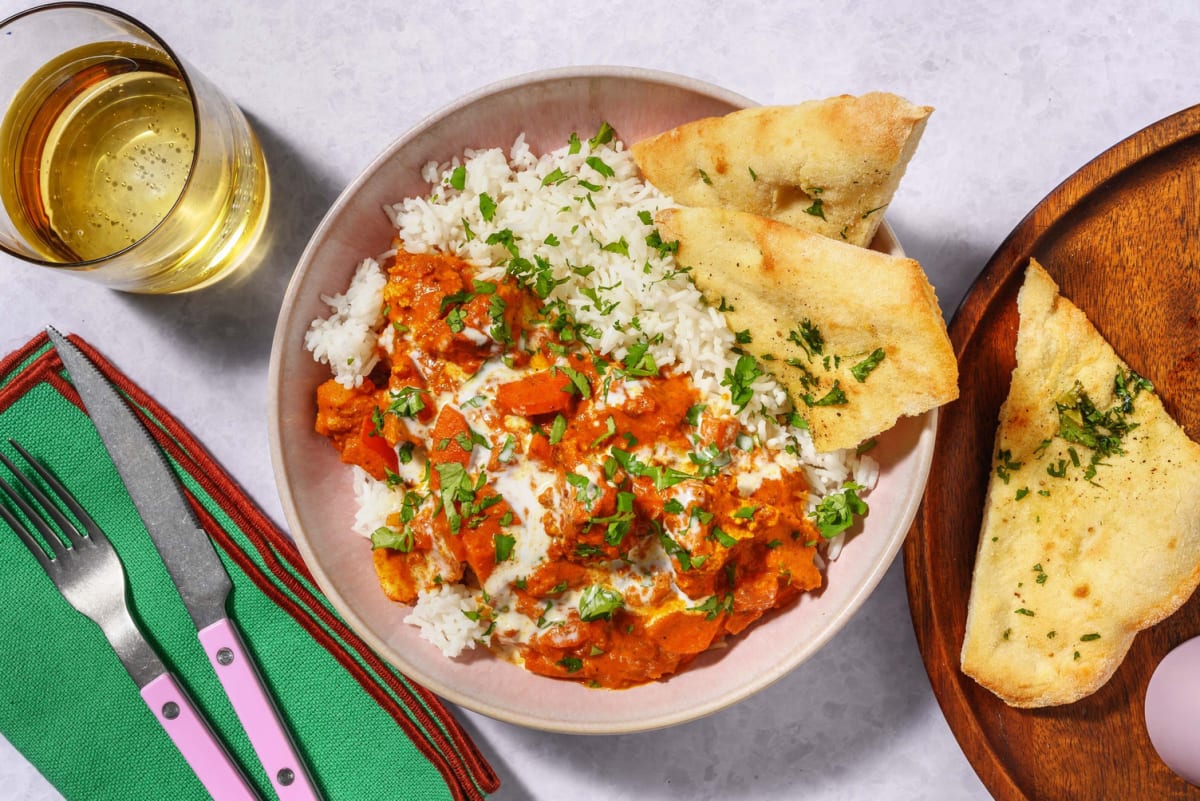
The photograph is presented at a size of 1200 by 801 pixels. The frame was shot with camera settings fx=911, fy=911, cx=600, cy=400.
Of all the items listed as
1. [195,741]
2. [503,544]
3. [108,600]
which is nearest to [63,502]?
[108,600]

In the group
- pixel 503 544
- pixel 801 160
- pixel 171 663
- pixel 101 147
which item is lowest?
pixel 171 663

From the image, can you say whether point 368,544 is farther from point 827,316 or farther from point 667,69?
point 667,69

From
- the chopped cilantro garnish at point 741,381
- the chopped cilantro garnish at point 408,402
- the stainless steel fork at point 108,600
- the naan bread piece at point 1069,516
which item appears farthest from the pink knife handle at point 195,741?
the naan bread piece at point 1069,516

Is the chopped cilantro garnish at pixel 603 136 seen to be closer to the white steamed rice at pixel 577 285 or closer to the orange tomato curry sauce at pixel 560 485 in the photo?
the white steamed rice at pixel 577 285

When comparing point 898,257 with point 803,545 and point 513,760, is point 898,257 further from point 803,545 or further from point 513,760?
point 513,760

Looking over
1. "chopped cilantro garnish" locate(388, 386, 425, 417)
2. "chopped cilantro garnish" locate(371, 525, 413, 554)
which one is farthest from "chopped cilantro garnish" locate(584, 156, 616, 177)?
"chopped cilantro garnish" locate(371, 525, 413, 554)

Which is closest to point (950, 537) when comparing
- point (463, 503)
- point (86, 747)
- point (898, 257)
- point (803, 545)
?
point (803, 545)
